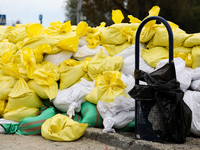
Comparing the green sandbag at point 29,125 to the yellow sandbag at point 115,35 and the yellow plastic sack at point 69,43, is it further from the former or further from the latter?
the yellow sandbag at point 115,35

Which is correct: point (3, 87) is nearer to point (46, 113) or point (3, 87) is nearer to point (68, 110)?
point (46, 113)

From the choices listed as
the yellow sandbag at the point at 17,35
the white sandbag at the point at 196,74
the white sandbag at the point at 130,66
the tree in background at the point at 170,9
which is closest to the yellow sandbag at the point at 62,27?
the yellow sandbag at the point at 17,35

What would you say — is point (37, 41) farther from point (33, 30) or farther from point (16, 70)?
point (16, 70)

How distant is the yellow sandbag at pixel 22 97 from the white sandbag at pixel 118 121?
114 cm

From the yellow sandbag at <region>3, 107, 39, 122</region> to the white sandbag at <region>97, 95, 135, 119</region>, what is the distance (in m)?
1.04

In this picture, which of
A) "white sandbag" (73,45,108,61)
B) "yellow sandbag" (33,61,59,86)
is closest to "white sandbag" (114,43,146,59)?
"white sandbag" (73,45,108,61)

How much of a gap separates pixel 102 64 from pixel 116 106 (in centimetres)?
73

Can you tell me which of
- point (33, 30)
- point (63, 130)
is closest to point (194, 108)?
point (63, 130)

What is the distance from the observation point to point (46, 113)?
3.16 metres

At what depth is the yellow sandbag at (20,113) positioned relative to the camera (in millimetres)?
3291

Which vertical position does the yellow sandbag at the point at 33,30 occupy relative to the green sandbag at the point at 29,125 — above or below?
above

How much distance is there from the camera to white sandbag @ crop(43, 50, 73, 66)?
3.64 metres

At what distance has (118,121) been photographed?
279cm

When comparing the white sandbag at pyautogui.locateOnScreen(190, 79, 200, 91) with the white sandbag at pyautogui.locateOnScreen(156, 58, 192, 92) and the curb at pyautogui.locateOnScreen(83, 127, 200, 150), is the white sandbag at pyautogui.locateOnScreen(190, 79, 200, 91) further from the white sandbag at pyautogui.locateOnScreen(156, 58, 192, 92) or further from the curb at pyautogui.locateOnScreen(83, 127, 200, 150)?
the curb at pyautogui.locateOnScreen(83, 127, 200, 150)
